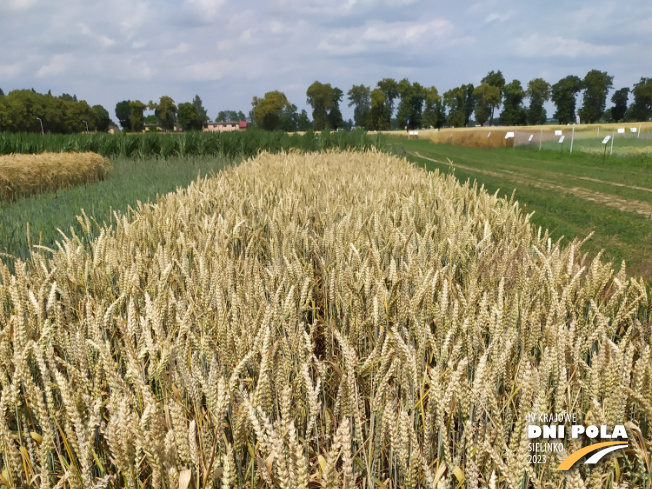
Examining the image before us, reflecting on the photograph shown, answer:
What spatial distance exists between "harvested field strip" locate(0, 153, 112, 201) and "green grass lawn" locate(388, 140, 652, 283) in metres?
7.50

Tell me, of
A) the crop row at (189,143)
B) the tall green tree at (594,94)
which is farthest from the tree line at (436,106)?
the crop row at (189,143)

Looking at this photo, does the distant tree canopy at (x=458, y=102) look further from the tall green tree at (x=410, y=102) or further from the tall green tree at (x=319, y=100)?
the tall green tree at (x=319, y=100)

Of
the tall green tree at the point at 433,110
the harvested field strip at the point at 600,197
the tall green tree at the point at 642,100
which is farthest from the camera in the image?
the tall green tree at the point at 433,110

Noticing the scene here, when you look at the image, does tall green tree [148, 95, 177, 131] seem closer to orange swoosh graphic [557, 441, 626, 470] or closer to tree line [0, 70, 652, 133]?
tree line [0, 70, 652, 133]

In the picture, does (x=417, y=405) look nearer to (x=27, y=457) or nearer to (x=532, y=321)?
(x=532, y=321)

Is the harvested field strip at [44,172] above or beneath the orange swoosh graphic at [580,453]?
above

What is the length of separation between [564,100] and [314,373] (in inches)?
4426

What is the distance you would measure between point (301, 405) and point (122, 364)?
781 millimetres

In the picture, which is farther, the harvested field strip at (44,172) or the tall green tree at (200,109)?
the tall green tree at (200,109)

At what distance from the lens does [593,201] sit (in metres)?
9.90

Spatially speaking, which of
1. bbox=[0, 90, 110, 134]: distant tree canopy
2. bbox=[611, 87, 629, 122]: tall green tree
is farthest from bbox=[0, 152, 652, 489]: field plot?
bbox=[611, 87, 629, 122]: tall green tree

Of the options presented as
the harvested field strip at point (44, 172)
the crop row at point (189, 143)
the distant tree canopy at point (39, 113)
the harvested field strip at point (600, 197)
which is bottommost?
the harvested field strip at point (600, 197)

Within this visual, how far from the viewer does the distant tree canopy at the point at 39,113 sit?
75.8 metres

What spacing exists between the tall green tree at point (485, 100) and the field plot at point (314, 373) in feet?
334
